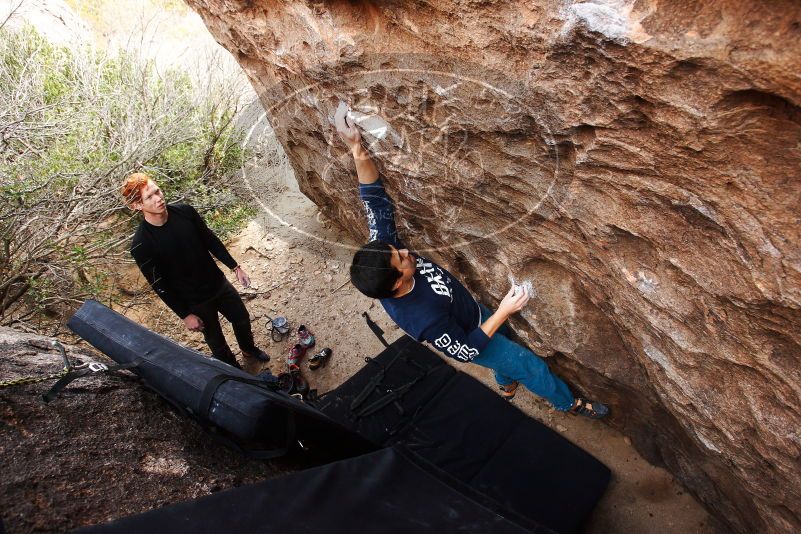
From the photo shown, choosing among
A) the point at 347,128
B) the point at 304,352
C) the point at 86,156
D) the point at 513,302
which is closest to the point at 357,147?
the point at 347,128

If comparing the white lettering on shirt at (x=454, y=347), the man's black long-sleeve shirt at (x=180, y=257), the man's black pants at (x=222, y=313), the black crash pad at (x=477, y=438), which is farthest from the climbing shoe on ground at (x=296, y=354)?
the white lettering on shirt at (x=454, y=347)

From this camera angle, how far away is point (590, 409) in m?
3.02

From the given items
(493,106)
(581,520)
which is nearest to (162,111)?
(493,106)

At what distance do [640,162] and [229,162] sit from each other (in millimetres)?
5322

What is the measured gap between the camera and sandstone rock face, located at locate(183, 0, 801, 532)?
4.43 feet

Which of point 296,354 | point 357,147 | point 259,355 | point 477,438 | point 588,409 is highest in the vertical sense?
point 357,147

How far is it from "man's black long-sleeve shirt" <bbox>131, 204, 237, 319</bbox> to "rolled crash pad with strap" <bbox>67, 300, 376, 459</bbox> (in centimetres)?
90

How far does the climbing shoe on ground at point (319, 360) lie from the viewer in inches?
158

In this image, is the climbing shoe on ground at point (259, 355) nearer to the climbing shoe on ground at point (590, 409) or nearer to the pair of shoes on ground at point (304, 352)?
the pair of shoes on ground at point (304, 352)

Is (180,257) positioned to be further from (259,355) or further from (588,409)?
(588,409)

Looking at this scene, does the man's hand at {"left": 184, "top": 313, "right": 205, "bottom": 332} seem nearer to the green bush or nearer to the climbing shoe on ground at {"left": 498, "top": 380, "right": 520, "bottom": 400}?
the green bush

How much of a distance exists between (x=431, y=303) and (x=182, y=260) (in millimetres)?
1760

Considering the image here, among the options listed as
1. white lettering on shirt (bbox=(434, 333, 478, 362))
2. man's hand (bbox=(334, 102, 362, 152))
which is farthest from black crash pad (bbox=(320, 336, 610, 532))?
man's hand (bbox=(334, 102, 362, 152))

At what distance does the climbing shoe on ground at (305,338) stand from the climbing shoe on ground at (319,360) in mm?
147
